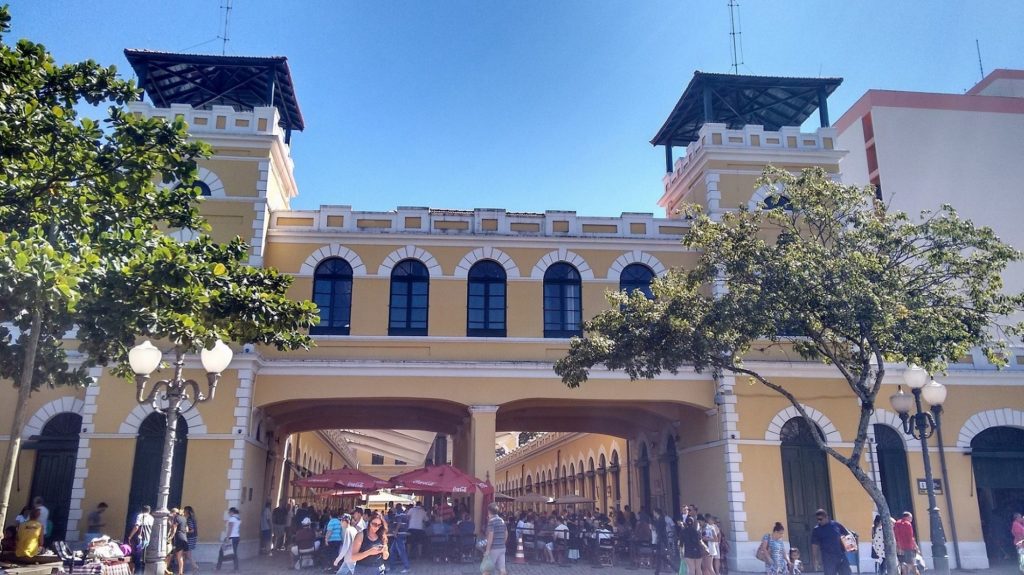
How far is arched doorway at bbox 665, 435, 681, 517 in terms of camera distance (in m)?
23.5

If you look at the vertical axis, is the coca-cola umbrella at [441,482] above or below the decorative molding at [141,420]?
below

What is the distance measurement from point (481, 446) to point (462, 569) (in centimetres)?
297

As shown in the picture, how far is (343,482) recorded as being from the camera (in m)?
20.0

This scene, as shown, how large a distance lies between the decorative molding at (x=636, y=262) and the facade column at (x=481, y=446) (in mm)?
4927

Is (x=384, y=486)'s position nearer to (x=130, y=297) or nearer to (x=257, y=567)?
(x=257, y=567)

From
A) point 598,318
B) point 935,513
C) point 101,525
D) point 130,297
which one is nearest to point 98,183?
point 130,297

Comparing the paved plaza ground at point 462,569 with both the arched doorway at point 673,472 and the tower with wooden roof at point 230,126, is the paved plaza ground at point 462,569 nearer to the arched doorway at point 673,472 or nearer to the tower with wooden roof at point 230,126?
the arched doorway at point 673,472

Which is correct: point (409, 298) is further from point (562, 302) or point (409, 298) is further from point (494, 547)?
point (494, 547)

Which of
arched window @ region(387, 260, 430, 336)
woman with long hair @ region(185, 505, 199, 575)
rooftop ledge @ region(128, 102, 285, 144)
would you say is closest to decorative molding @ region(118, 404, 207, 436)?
woman with long hair @ region(185, 505, 199, 575)

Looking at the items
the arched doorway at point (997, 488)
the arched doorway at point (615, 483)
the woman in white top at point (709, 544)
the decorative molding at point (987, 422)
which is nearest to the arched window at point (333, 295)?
the woman in white top at point (709, 544)

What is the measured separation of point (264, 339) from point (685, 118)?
17.6 metres

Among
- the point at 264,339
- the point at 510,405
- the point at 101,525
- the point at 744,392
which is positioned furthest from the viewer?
the point at 510,405

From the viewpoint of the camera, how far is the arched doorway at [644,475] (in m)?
26.6

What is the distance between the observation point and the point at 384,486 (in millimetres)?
20781
